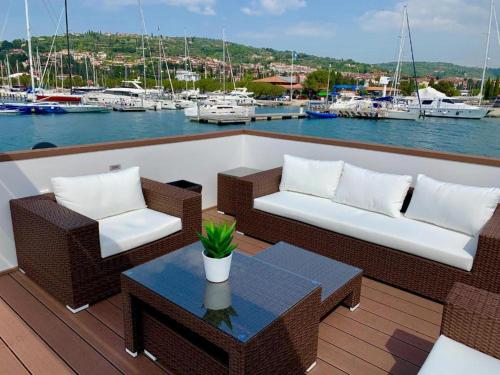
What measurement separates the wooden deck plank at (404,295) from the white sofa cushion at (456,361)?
96cm

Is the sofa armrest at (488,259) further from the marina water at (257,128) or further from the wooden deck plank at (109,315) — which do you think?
the marina water at (257,128)

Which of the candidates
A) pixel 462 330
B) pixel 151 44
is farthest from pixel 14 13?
pixel 462 330

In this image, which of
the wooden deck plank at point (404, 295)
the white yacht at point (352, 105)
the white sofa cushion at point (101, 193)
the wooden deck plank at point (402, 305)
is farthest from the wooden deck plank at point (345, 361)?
the white yacht at point (352, 105)

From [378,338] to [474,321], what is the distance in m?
0.67

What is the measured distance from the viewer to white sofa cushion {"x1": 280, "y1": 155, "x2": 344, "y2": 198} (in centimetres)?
326

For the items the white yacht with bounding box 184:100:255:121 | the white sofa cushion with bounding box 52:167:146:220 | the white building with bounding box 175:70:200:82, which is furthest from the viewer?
the white building with bounding box 175:70:200:82

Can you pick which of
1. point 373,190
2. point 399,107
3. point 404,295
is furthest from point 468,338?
point 399,107

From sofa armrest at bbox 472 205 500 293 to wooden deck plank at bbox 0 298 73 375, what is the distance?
2287 millimetres

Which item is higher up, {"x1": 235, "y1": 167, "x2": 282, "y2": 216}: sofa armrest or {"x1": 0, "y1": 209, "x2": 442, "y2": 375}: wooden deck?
{"x1": 235, "y1": 167, "x2": 282, "y2": 216}: sofa armrest

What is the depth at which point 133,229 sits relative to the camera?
2.53 m

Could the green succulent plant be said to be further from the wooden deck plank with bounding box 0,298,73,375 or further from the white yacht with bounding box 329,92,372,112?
the white yacht with bounding box 329,92,372,112

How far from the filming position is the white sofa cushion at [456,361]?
4.24 feet

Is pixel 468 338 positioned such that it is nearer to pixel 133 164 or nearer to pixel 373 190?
pixel 373 190

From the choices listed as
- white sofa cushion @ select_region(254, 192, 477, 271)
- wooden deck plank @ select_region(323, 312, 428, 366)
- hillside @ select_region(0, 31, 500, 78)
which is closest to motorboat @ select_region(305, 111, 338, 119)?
hillside @ select_region(0, 31, 500, 78)
